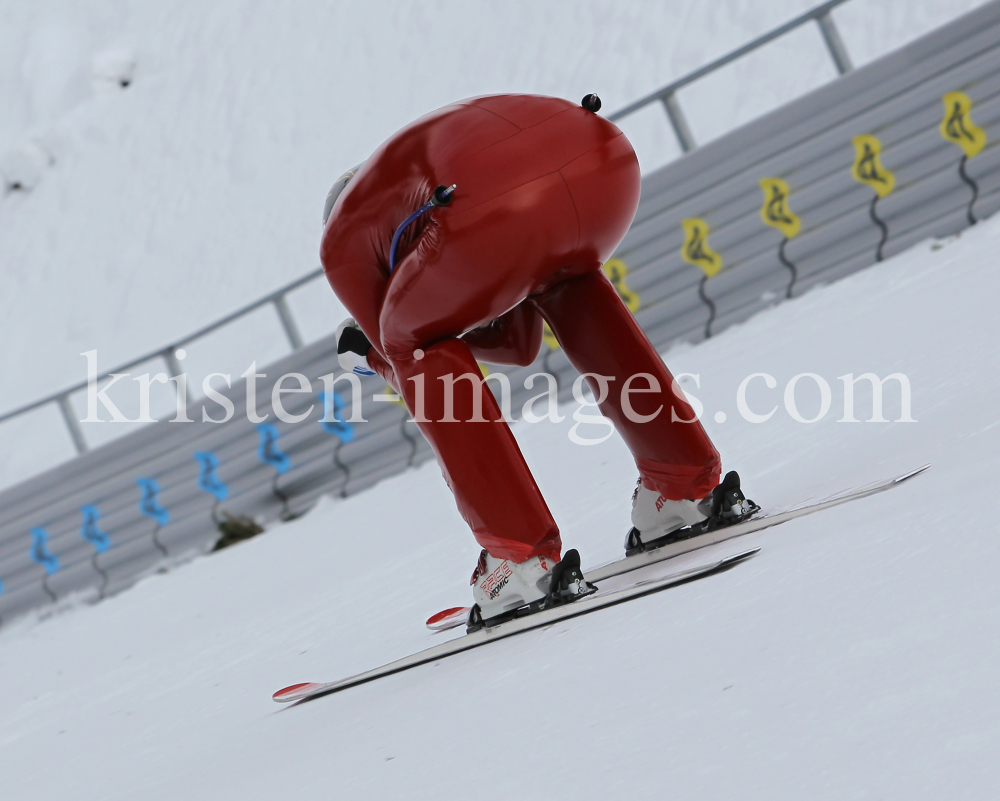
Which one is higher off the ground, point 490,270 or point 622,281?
point 622,281

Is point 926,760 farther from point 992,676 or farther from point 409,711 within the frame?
point 409,711

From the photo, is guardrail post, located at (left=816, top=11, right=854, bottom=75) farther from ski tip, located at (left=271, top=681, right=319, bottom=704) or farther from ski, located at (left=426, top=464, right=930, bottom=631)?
ski tip, located at (left=271, top=681, right=319, bottom=704)

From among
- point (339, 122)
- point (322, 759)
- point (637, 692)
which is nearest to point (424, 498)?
point (322, 759)

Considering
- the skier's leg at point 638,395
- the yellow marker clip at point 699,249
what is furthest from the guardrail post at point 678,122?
the skier's leg at point 638,395

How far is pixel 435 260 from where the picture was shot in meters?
1.94

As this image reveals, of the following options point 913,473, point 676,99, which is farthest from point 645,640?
point 676,99

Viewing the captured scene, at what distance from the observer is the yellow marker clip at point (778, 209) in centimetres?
546

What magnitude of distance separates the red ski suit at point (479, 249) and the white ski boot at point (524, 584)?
4cm

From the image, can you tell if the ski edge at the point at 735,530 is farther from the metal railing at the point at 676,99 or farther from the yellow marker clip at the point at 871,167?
the yellow marker clip at the point at 871,167

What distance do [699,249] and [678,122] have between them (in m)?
0.83

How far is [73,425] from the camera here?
7.28 metres

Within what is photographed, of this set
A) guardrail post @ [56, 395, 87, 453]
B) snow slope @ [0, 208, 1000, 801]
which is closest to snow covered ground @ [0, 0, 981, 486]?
guardrail post @ [56, 395, 87, 453]

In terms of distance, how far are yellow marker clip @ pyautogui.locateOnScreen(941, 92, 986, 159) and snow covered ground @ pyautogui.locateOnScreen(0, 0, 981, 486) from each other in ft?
36.5

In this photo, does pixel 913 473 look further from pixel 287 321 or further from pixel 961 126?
pixel 287 321
